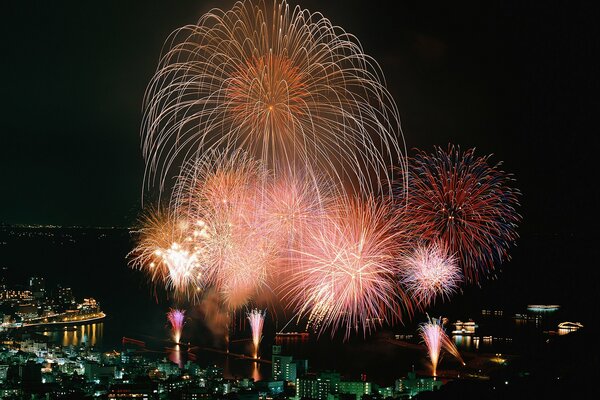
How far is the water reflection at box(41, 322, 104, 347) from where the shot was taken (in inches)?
856

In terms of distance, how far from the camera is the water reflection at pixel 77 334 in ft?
71.3

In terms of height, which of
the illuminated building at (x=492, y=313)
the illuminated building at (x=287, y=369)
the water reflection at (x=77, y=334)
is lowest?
the illuminated building at (x=287, y=369)

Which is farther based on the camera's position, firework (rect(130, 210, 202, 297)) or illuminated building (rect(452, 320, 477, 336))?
illuminated building (rect(452, 320, 477, 336))

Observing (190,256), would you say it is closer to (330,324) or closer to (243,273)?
(243,273)

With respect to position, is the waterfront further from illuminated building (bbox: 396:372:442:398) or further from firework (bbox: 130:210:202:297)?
firework (bbox: 130:210:202:297)

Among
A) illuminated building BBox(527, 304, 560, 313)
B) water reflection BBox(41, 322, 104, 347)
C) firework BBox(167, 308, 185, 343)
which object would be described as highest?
illuminated building BBox(527, 304, 560, 313)

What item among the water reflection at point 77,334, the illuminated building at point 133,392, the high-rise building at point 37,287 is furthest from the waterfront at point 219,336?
the illuminated building at point 133,392

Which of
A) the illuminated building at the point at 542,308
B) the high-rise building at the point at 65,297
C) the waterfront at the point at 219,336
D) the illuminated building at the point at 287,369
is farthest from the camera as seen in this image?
the high-rise building at the point at 65,297

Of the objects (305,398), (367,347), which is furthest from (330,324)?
(305,398)

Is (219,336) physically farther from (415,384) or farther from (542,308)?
(542,308)

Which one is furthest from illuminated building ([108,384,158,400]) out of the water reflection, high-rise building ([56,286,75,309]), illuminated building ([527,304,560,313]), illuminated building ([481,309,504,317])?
high-rise building ([56,286,75,309])

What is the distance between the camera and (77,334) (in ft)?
78.6

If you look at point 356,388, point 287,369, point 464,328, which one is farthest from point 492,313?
point 356,388

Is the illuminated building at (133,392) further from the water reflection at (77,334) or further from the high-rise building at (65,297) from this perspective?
the high-rise building at (65,297)
